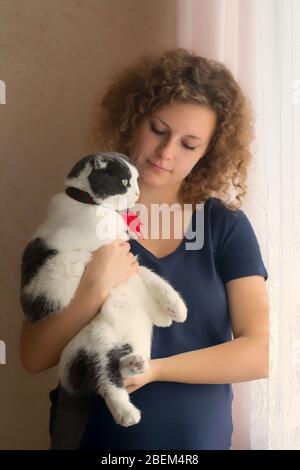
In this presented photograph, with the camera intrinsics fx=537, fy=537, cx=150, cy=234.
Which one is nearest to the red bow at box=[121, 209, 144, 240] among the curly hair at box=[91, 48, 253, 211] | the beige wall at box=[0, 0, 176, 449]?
the curly hair at box=[91, 48, 253, 211]

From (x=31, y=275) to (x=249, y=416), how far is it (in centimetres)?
64

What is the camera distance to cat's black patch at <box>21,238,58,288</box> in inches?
35.8

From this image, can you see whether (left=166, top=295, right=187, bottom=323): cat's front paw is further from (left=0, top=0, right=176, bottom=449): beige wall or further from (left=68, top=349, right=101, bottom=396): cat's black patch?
(left=0, top=0, right=176, bottom=449): beige wall

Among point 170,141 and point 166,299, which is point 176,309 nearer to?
point 166,299

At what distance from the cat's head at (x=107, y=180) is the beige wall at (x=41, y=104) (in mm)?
539

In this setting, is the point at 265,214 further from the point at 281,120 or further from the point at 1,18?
the point at 1,18

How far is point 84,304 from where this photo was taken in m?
0.92

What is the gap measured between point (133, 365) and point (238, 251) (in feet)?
1.15

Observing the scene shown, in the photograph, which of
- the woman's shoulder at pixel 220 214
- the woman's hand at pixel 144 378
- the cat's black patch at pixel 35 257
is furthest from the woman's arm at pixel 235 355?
the cat's black patch at pixel 35 257

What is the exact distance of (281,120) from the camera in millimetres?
1169

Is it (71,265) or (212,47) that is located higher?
(212,47)

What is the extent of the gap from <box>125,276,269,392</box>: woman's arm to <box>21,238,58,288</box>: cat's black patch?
246 millimetres
